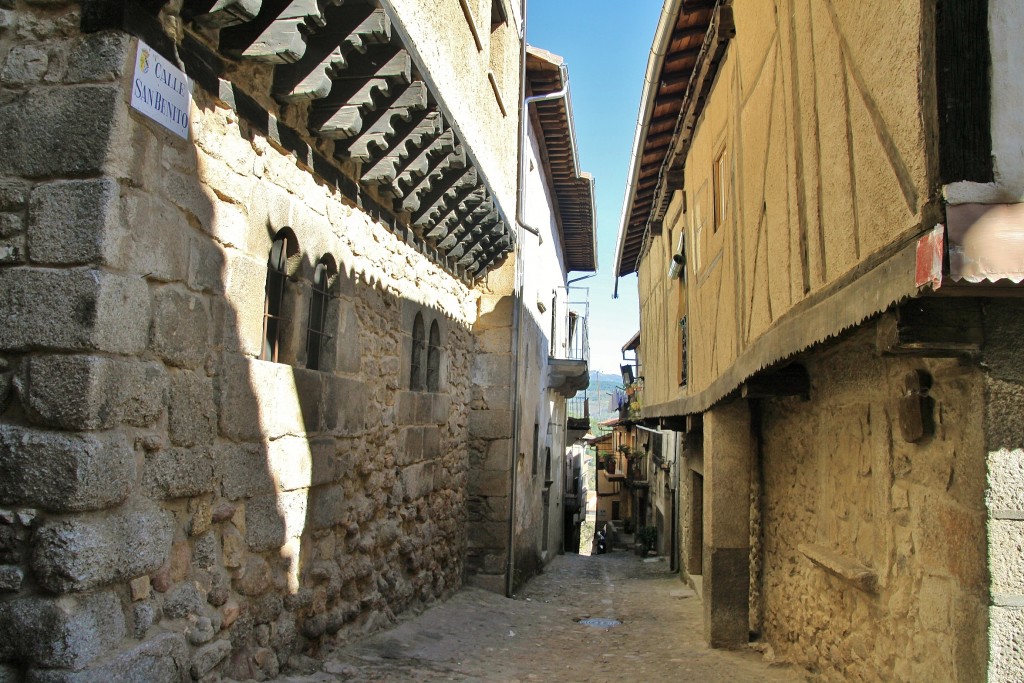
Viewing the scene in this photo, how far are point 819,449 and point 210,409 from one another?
388 cm

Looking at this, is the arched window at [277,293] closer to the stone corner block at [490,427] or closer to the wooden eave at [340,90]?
the wooden eave at [340,90]

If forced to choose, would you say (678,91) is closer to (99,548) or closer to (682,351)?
(682,351)

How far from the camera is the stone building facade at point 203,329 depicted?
280 centimetres

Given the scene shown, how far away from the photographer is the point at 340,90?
460cm

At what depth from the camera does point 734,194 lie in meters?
6.10

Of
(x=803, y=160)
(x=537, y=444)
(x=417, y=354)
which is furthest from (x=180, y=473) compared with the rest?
(x=537, y=444)

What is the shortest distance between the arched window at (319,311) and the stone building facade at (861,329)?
271 cm

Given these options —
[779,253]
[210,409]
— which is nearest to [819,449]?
[779,253]

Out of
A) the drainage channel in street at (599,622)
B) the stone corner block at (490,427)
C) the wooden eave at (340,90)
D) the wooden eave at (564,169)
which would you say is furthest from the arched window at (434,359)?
the wooden eave at (564,169)

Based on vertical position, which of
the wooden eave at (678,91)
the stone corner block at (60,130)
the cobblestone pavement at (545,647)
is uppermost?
the wooden eave at (678,91)

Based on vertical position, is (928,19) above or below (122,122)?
above

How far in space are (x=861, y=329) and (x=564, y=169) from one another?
11016 mm

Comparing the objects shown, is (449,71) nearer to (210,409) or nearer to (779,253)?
(779,253)

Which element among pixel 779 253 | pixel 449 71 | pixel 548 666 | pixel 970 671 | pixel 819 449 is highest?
pixel 449 71
